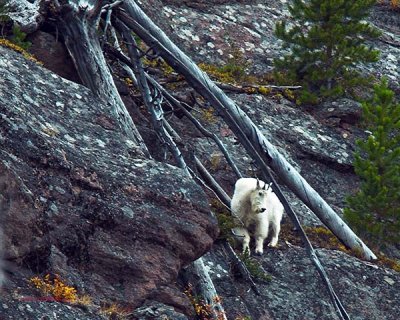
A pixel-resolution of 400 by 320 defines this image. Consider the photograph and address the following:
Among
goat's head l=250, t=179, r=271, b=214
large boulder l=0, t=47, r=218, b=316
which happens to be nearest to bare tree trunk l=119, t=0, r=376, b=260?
goat's head l=250, t=179, r=271, b=214

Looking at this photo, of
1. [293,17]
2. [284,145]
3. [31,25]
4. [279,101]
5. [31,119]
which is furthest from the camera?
[293,17]

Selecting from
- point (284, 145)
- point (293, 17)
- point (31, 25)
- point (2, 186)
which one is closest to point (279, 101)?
point (284, 145)

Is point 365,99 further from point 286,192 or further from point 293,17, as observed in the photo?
point 286,192

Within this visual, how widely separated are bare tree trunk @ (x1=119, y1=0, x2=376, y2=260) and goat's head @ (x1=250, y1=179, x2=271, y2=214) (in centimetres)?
127

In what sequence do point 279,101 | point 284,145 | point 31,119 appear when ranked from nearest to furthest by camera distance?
point 31,119
point 284,145
point 279,101

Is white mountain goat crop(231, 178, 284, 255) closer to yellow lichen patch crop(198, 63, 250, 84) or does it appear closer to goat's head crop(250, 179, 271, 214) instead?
goat's head crop(250, 179, 271, 214)

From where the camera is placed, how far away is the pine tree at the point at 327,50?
19.1 meters

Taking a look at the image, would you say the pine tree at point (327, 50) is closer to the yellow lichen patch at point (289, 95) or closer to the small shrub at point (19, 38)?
the yellow lichen patch at point (289, 95)

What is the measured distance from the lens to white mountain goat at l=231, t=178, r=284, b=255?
13.1 m

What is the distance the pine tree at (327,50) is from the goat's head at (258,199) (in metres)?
5.42

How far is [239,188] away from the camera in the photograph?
1354 centimetres

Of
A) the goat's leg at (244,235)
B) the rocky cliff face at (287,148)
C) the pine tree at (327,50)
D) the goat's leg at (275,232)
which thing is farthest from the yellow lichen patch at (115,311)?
the pine tree at (327,50)

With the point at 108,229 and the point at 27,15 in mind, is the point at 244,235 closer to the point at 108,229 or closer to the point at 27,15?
the point at 27,15

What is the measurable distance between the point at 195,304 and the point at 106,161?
173 centimetres
